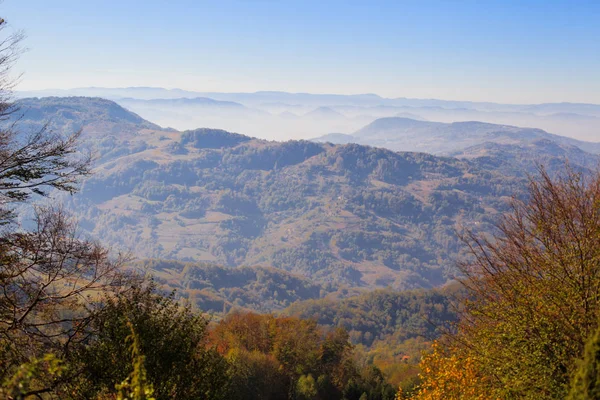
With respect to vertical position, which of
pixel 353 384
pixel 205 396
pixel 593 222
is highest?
pixel 593 222

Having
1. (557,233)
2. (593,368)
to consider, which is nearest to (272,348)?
(557,233)

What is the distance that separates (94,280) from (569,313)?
47.4ft

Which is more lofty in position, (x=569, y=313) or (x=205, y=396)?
(x=569, y=313)

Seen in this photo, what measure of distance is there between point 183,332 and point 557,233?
13.6 meters

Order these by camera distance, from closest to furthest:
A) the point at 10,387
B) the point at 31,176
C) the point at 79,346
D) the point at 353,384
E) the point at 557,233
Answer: the point at 10,387 → the point at 31,176 → the point at 79,346 → the point at 557,233 → the point at 353,384

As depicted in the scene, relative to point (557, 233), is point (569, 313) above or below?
below

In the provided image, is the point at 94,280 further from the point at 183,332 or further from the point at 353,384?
the point at 353,384

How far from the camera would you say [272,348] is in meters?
43.8

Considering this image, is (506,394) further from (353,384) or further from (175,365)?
(353,384)

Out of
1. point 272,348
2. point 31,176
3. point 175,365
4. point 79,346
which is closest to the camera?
point 31,176

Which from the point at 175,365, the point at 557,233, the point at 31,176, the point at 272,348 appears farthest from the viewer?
the point at 272,348

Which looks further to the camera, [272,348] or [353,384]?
[272,348]

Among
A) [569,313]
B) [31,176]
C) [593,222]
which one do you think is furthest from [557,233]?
[31,176]

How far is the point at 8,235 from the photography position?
11.0 meters
